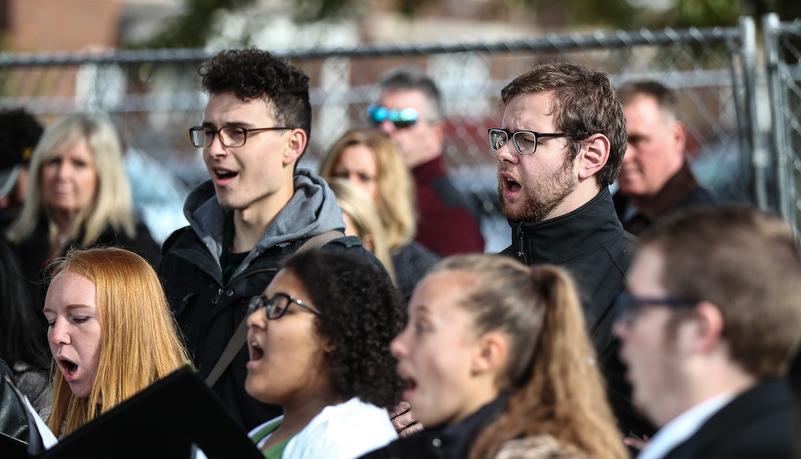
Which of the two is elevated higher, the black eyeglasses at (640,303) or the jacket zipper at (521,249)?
the jacket zipper at (521,249)

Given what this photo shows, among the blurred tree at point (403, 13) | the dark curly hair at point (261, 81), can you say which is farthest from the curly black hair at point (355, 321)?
the blurred tree at point (403, 13)

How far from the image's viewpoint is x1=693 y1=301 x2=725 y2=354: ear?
5.80 ft

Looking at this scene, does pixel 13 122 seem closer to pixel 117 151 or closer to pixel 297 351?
pixel 117 151

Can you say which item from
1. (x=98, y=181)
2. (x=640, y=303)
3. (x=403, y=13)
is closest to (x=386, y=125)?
(x=98, y=181)

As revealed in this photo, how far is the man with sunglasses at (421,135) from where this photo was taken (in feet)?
18.6

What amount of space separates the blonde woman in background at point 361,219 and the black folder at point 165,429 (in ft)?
7.96

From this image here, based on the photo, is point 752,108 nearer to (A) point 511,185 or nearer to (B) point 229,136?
(A) point 511,185

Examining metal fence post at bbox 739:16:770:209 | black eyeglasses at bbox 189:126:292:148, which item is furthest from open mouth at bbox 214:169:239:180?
metal fence post at bbox 739:16:770:209

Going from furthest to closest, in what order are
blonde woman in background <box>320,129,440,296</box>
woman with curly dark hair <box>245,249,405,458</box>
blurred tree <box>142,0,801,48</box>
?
blurred tree <box>142,0,801,48</box>
blonde woman in background <box>320,129,440,296</box>
woman with curly dark hair <box>245,249,405,458</box>

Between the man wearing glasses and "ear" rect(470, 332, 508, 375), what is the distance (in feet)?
4.66

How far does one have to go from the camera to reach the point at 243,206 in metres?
3.68

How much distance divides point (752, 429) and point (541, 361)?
552mm

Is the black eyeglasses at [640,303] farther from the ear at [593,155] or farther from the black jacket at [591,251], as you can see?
the ear at [593,155]

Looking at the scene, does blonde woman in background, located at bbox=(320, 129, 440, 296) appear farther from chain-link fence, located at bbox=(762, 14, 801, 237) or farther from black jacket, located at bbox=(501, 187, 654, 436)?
black jacket, located at bbox=(501, 187, 654, 436)
